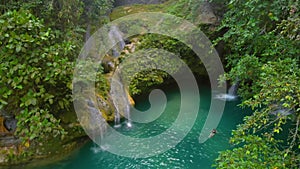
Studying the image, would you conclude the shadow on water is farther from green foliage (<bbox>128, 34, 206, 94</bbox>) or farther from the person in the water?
green foliage (<bbox>128, 34, 206, 94</bbox>)

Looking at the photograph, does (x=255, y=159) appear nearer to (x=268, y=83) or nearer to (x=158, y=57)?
(x=268, y=83)

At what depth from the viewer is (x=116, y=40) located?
1125cm

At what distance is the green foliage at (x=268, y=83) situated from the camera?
374 cm

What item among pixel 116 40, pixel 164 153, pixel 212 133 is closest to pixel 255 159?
pixel 164 153

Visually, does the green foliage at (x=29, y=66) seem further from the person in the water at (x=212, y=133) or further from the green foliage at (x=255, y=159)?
the person in the water at (x=212, y=133)

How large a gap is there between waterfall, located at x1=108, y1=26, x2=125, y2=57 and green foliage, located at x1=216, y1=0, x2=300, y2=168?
16.8ft

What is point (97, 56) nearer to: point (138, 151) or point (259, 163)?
point (138, 151)

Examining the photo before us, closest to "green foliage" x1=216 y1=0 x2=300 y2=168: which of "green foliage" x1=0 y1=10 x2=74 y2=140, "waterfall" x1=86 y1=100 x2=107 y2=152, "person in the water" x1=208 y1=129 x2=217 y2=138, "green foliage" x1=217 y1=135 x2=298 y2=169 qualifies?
"green foliage" x1=217 y1=135 x2=298 y2=169

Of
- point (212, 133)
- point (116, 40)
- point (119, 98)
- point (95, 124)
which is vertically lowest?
point (212, 133)

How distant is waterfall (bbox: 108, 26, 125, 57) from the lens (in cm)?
1083

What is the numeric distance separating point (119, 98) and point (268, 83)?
6033 millimetres

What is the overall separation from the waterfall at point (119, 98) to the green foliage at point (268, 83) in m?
4.30

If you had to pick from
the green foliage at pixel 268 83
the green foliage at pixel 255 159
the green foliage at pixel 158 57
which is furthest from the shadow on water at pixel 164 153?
the green foliage at pixel 255 159

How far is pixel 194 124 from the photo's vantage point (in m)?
8.94
